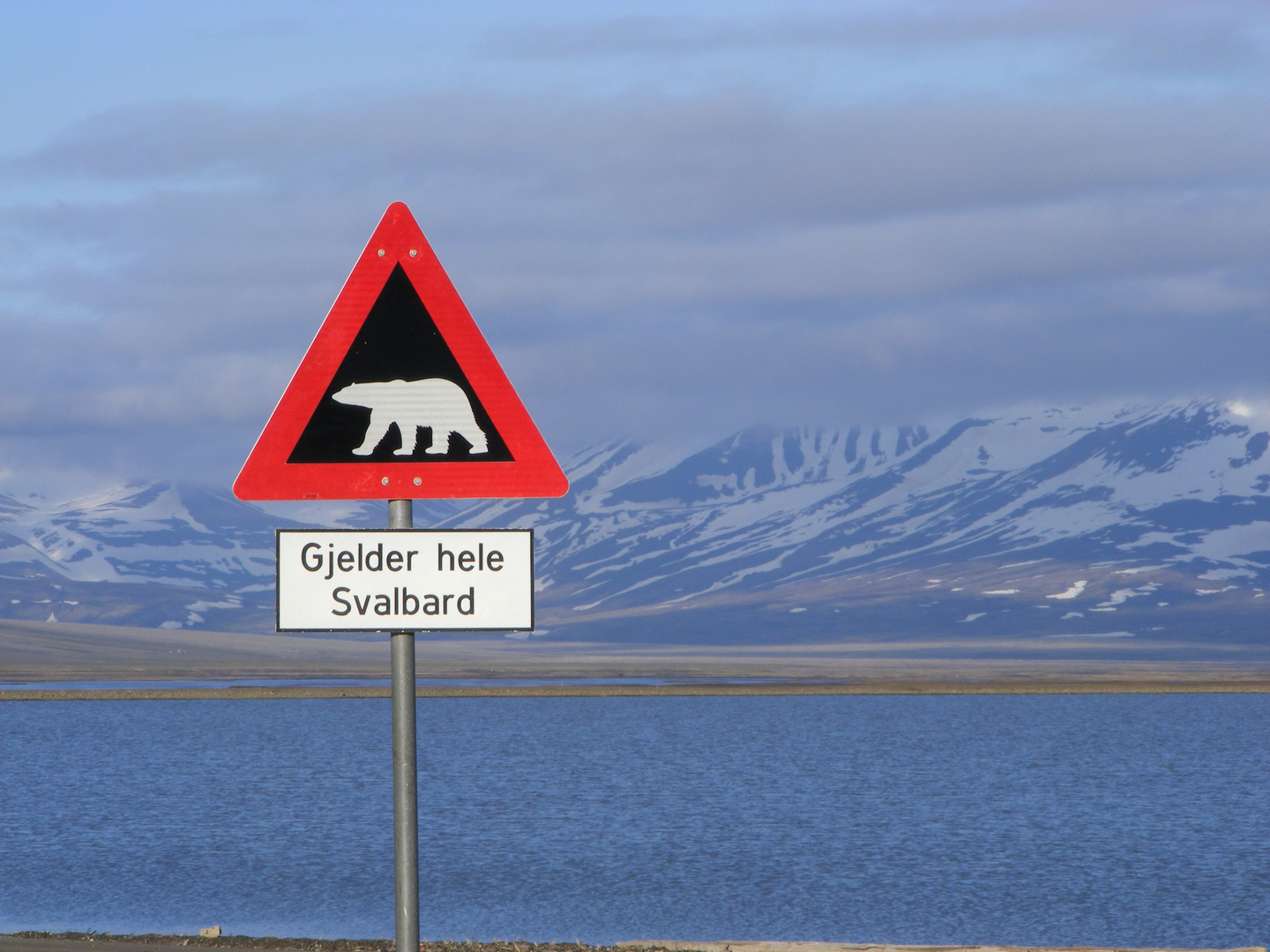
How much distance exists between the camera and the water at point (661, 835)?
32.2 m

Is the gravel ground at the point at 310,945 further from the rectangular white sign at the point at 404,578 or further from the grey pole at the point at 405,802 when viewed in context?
the rectangular white sign at the point at 404,578

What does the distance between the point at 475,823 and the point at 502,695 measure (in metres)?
118

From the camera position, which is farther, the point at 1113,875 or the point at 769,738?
the point at 769,738

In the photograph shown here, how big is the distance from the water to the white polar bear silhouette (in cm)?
2353

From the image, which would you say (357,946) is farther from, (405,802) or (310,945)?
(405,802)

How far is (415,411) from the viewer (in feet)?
18.5

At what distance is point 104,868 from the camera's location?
40.1 m

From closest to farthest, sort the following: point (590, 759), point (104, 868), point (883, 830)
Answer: point (104, 868) → point (883, 830) → point (590, 759)

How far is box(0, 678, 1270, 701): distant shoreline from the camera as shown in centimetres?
16538

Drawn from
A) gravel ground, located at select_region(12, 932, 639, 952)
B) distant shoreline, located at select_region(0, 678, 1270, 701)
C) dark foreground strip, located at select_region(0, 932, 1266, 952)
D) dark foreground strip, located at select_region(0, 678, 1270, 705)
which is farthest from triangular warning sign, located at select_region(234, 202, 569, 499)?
distant shoreline, located at select_region(0, 678, 1270, 701)

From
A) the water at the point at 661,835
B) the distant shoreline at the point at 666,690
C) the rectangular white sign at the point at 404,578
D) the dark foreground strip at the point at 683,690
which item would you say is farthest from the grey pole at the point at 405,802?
the distant shoreline at the point at 666,690

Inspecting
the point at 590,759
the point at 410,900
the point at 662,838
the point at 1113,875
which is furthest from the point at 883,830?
the point at 410,900

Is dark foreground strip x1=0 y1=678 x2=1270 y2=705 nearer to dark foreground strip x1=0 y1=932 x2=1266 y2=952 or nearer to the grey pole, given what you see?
dark foreground strip x1=0 y1=932 x2=1266 y2=952

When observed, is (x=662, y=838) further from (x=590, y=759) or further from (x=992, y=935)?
(x=590, y=759)
